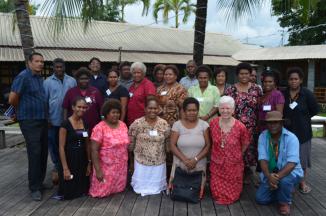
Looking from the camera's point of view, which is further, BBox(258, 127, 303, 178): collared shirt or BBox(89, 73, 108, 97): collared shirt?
BBox(89, 73, 108, 97): collared shirt

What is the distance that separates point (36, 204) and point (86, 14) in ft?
11.6

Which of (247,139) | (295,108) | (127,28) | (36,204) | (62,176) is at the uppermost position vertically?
(127,28)

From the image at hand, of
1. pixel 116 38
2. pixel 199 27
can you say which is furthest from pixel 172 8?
pixel 199 27

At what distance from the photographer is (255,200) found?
15.0 ft

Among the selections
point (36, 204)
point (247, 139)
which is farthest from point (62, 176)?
point (247, 139)

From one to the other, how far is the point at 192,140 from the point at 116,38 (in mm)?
15639

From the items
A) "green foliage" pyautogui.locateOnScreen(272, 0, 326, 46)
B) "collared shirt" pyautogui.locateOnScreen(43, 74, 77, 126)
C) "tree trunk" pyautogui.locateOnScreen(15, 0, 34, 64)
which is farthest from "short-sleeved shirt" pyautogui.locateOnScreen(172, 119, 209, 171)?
"green foliage" pyautogui.locateOnScreen(272, 0, 326, 46)

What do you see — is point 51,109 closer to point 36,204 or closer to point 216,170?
point 36,204

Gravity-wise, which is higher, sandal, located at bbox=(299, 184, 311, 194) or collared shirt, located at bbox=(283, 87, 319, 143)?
collared shirt, located at bbox=(283, 87, 319, 143)

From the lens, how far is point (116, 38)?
1944cm

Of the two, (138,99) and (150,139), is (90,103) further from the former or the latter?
(150,139)

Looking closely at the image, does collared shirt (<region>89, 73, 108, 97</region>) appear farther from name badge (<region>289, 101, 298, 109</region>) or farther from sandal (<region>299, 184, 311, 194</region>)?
sandal (<region>299, 184, 311, 194</region>)

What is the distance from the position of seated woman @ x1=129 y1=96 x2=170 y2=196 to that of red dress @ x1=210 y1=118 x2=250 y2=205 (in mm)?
718

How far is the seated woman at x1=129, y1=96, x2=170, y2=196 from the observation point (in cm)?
482
